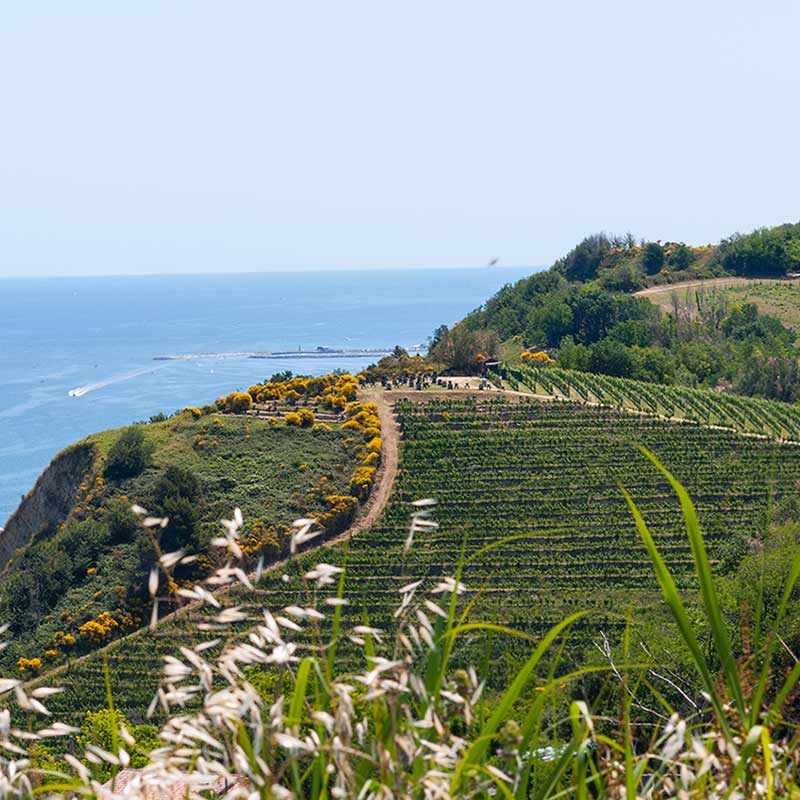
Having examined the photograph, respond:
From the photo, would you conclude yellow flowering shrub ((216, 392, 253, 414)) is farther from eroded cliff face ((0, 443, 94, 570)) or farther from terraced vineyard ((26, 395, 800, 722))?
terraced vineyard ((26, 395, 800, 722))

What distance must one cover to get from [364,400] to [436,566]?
14.2m

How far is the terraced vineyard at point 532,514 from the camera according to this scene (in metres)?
33.9

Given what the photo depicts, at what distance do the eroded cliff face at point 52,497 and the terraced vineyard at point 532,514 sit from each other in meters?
15.0

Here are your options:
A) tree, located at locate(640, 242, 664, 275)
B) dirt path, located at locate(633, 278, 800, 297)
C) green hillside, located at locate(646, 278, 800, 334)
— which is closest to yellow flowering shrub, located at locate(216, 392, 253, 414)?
green hillside, located at locate(646, 278, 800, 334)

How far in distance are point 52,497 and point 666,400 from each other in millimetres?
31559

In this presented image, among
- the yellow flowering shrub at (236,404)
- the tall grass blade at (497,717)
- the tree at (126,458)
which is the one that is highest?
the tall grass blade at (497,717)

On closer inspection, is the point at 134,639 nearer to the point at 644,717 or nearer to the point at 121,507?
the point at 121,507

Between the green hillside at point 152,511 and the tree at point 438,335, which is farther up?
the tree at point 438,335

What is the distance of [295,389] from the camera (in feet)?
169

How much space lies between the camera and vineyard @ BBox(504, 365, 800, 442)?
155 feet

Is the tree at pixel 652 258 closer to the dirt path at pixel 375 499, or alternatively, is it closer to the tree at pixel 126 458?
the dirt path at pixel 375 499

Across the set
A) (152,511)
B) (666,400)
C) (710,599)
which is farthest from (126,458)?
(710,599)

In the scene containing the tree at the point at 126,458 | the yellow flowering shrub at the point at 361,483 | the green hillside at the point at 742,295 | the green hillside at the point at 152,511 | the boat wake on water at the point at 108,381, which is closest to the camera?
the green hillside at the point at 152,511

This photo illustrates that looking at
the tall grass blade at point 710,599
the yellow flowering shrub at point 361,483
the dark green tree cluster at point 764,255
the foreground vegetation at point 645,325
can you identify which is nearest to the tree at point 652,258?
the foreground vegetation at point 645,325
